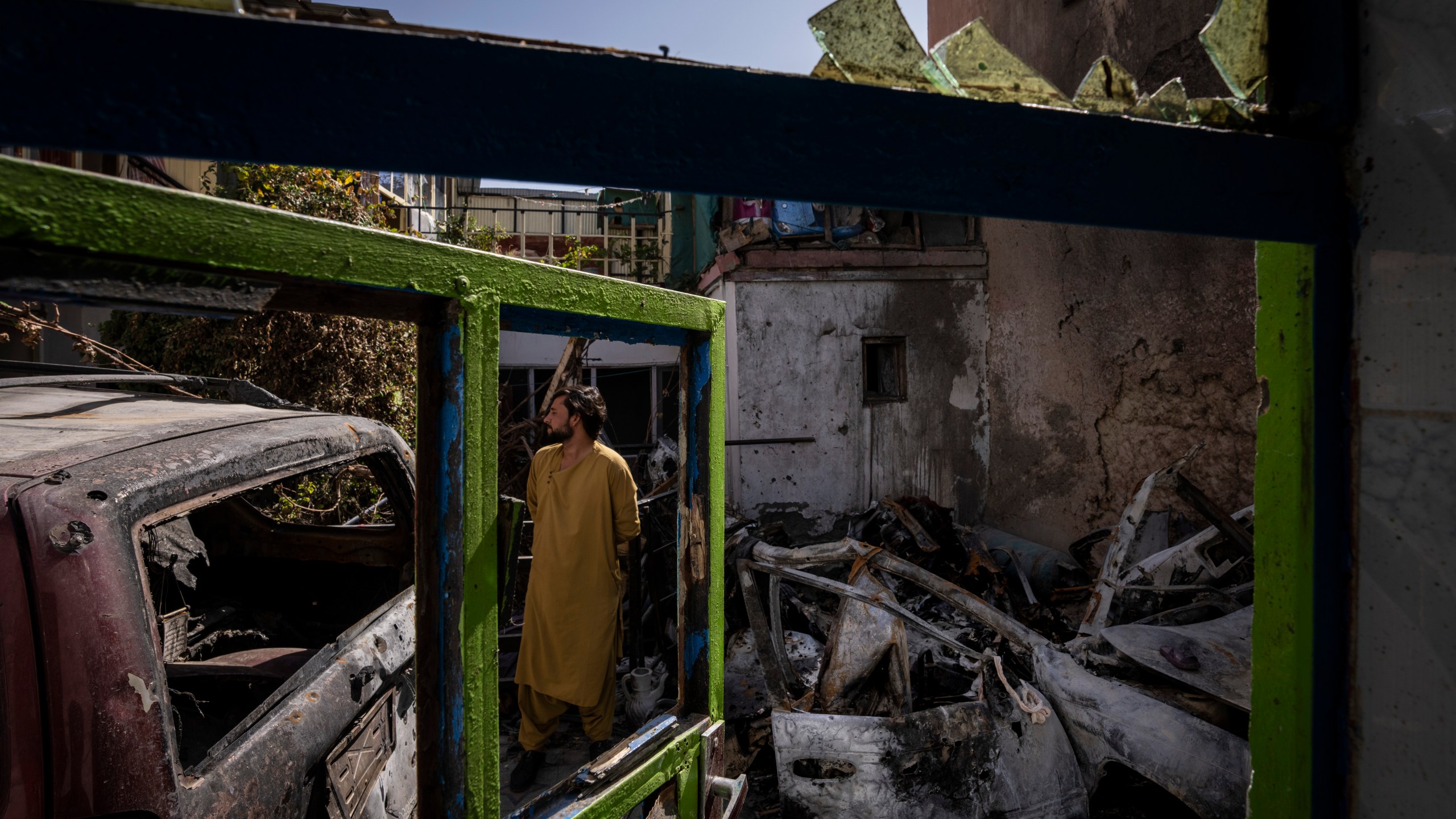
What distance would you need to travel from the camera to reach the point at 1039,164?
1.09 m

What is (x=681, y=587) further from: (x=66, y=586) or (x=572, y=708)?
(x=572, y=708)

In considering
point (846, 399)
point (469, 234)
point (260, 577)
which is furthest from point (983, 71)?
point (469, 234)

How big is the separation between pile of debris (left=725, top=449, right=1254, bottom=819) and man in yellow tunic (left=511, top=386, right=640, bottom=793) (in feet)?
A: 2.70

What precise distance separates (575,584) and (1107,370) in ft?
16.4

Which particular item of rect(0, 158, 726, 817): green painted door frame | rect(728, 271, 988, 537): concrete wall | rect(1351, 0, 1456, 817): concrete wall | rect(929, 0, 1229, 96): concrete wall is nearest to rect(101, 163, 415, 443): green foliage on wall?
rect(728, 271, 988, 537): concrete wall

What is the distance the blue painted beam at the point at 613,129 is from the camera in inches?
30.0

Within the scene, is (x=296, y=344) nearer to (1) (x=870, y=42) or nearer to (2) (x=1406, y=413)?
(1) (x=870, y=42)

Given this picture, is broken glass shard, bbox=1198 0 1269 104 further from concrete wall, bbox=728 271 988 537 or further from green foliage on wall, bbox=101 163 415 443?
concrete wall, bbox=728 271 988 537

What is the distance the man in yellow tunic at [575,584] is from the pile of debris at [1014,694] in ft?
2.70

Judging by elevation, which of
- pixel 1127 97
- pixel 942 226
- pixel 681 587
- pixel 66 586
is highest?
pixel 942 226

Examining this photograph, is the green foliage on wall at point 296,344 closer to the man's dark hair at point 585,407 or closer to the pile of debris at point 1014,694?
the man's dark hair at point 585,407

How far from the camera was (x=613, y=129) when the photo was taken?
0.93m

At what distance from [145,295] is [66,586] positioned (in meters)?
0.66

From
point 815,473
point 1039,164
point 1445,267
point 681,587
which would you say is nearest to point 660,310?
point 681,587
